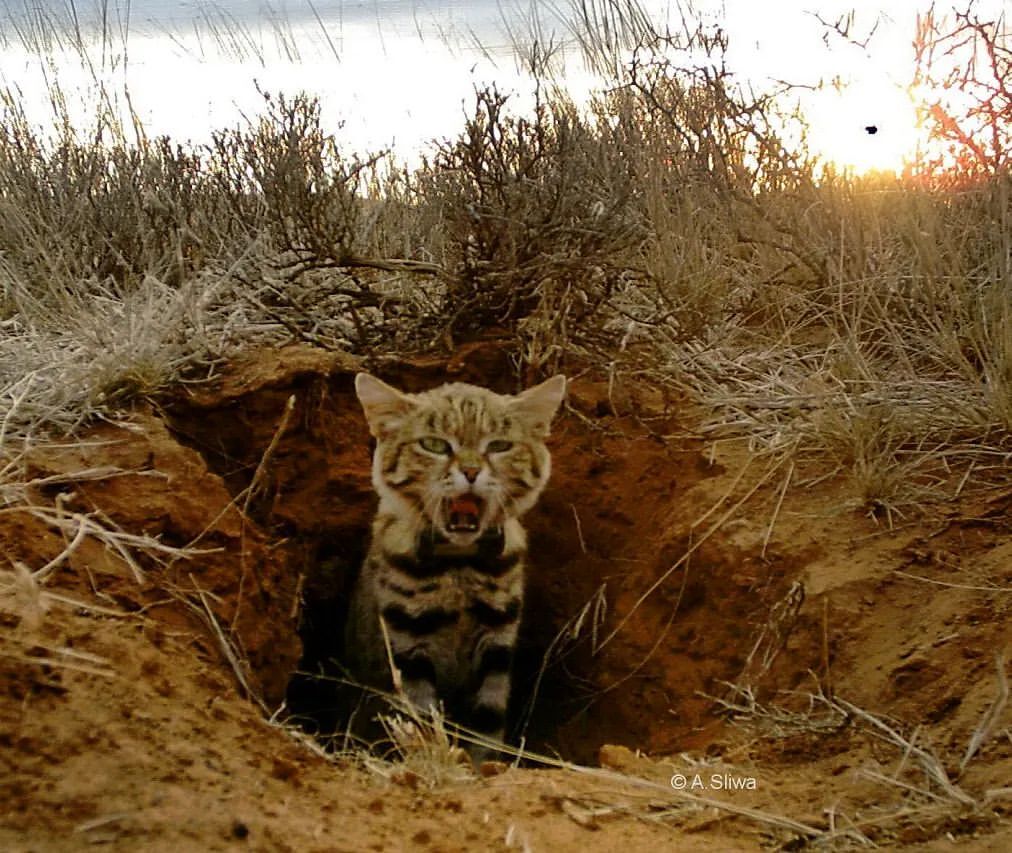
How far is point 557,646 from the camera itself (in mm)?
4895

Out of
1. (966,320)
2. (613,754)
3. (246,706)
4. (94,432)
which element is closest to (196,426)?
(94,432)

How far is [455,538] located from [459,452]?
30 centimetres

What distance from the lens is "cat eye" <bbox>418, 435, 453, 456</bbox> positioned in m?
3.74

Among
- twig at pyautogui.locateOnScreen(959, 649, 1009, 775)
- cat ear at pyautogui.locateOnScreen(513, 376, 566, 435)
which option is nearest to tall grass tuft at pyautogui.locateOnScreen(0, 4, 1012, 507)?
cat ear at pyautogui.locateOnScreen(513, 376, 566, 435)

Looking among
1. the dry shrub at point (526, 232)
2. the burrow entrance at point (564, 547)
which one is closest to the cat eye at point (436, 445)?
the burrow entrance at point (564, 547)

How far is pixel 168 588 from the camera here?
117 inches

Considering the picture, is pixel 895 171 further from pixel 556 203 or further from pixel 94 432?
pixel 94 432

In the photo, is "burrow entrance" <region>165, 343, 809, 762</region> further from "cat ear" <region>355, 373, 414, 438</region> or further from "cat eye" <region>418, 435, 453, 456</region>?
"cat eye" <region>418, 435, 453, 456</region>

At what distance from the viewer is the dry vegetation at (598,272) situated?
3660 mm

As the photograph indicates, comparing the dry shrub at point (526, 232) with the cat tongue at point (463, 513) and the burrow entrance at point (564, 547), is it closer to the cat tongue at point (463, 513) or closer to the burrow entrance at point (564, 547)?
the burrow entrance at point (564, 547)

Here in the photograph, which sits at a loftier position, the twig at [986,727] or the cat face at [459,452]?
the cat face at [459,452]

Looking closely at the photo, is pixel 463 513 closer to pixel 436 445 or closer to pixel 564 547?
pixel 436 445

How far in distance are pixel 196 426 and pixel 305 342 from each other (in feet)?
2.16

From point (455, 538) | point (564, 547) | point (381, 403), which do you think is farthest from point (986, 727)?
point (564, 547)
